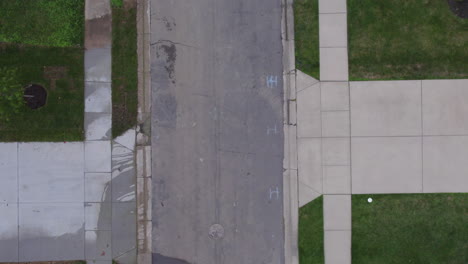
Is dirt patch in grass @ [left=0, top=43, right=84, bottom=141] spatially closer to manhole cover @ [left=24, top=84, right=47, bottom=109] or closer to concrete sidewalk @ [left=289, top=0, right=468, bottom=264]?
manhole cover @ [left=24, top=84, right=47, bottom=109]

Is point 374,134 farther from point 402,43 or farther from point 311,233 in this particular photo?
point 311,233

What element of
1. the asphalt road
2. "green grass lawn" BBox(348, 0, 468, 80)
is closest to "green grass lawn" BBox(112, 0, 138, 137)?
the asphalt road

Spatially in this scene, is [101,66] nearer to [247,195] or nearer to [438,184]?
[247,195]

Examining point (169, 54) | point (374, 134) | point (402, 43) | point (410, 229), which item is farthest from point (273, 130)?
point (410, 229)

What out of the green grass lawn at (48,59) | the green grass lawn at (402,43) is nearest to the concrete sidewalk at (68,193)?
the green grass lawn at (48,59)

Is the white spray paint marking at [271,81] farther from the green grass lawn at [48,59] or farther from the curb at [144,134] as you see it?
the green grass lawn at [48,59]
